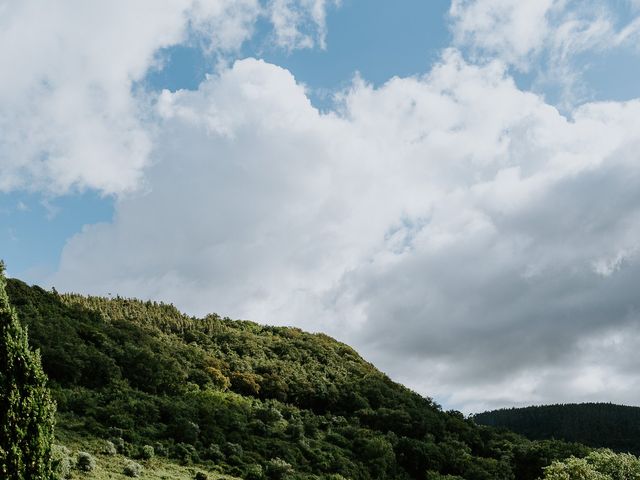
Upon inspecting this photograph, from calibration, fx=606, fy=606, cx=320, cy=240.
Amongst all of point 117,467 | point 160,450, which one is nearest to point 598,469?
point 160,450

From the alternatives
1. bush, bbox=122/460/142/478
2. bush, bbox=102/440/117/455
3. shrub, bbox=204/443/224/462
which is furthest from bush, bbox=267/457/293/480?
bush, bbox=122/460/142/478

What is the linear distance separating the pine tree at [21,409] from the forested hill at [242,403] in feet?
55.6

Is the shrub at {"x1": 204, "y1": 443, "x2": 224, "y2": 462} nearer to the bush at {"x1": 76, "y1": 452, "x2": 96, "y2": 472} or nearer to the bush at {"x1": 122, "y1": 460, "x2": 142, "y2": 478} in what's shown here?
the bush at {"x1": 122, "y1": 460, "x2": 142, "y2": 478}

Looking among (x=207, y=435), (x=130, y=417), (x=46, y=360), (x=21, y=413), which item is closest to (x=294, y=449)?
(x=207, y=435)

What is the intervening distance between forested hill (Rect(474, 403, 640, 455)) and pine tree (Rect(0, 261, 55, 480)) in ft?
402

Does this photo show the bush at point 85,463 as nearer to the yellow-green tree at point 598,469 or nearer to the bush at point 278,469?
the bush at point 278,469

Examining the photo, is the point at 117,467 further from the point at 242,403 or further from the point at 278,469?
the point at 242,403

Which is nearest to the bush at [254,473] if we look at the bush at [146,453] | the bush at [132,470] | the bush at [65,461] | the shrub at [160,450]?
the shrub at [160,450]

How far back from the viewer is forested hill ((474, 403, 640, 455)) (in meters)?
136

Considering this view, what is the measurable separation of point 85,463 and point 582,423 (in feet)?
480

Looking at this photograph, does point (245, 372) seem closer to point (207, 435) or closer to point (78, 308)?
point (78, 308)

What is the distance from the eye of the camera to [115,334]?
57.9m

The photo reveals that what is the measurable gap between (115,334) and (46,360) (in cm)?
1463

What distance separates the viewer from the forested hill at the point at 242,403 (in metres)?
37.8
